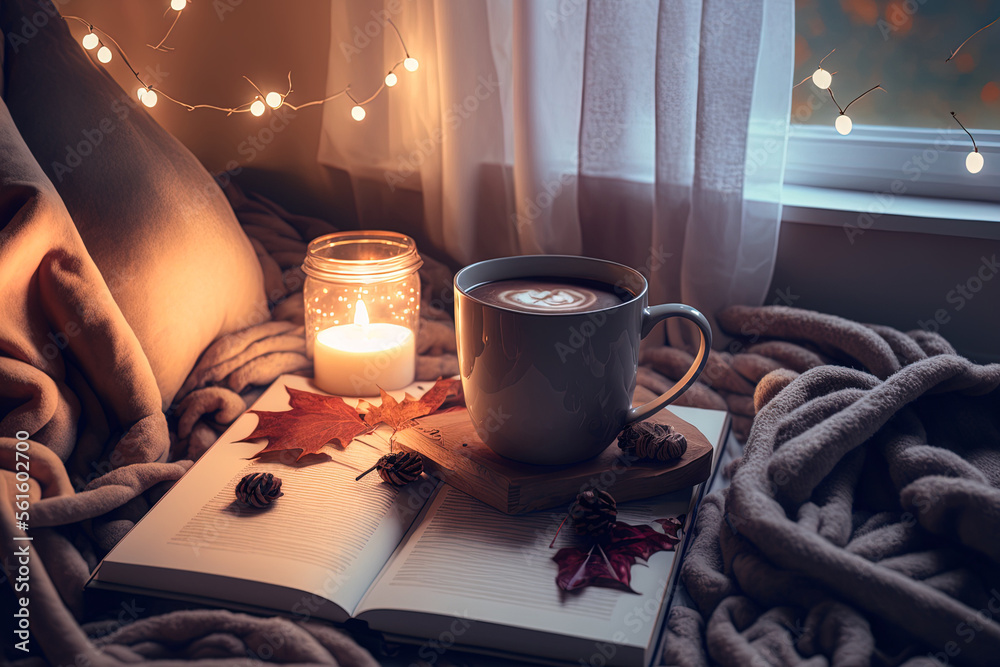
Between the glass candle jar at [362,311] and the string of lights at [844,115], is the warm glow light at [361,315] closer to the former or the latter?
the glass candle jar at [362,311]

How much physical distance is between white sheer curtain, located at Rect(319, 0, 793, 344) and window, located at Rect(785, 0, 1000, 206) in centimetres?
21

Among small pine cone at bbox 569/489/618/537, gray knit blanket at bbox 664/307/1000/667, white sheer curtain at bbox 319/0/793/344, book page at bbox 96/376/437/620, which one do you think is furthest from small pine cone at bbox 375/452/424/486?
white sheer curtain at bbox 319/0/793/344

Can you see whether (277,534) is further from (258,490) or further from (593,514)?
(593,514)

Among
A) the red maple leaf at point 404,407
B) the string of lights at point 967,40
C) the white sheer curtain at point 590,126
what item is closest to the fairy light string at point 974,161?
the string of lights at point 967,40

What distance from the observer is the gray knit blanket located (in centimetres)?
53

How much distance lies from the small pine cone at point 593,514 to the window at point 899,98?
0.69 meters

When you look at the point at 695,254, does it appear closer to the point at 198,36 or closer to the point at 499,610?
the point at 499,610

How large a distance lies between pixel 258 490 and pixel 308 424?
0.46ft

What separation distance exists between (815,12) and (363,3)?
25.6 inches

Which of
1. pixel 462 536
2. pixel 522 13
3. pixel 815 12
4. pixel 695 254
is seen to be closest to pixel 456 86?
pixel 522 13

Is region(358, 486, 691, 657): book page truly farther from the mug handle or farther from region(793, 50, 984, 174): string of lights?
region(793, 50, 984, 174): string of lights

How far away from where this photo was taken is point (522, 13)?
93 centimetres

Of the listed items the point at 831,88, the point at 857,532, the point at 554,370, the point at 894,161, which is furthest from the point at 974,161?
the point at 554,370

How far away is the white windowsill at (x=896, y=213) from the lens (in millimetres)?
927
